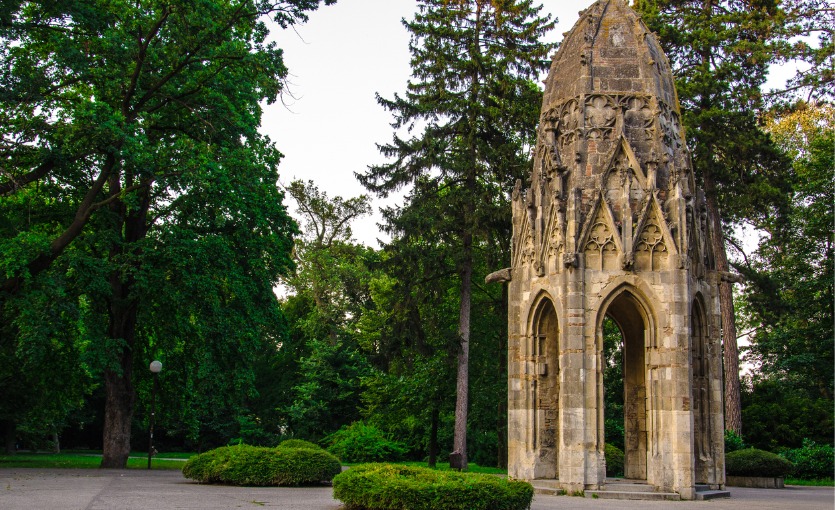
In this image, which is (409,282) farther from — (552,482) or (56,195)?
(552,482)

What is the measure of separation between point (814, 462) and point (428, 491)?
59.8 feet

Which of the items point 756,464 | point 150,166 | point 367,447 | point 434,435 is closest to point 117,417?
point 150,166

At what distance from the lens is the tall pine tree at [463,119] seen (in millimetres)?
27438

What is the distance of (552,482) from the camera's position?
50.7 ft

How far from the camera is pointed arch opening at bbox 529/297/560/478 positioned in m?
16.5

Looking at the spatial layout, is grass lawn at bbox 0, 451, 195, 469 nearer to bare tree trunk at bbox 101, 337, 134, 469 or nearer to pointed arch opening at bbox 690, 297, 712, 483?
bare tree trunk at bbox 101, 337, 134, 469

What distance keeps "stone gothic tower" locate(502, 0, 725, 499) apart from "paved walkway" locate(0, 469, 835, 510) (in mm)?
1380

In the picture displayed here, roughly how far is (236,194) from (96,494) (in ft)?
33.4

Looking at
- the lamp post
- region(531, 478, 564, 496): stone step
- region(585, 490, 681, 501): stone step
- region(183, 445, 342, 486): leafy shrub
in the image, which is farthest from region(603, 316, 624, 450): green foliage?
the lamp post

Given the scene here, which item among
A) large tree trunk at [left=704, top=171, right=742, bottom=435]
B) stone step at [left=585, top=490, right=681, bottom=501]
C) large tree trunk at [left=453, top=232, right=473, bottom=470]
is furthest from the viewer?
large tree trunk at [left=453, top=232, right=473, bottom=470]

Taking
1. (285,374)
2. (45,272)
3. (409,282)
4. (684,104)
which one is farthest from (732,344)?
(285,374)

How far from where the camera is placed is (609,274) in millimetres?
15602

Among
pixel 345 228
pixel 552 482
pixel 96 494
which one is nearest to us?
pixel 96 494

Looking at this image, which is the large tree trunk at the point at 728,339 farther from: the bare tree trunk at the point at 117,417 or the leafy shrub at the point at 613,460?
the bare tree trunk at the point at 117,417
